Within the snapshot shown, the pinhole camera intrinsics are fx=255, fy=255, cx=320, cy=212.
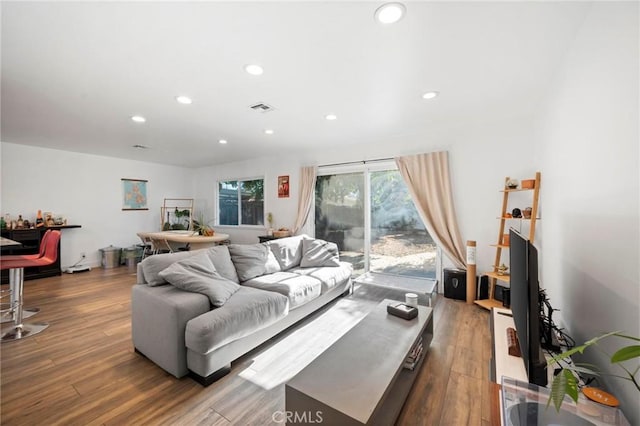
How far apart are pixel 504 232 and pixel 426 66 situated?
2501 millimetres

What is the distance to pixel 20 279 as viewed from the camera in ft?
8.82

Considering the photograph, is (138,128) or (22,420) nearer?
(22,420)

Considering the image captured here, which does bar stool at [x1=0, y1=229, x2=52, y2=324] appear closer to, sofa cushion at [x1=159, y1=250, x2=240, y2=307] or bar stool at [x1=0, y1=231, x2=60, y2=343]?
bar stool at [x1=0, y1=231, x2=60, y2=343]

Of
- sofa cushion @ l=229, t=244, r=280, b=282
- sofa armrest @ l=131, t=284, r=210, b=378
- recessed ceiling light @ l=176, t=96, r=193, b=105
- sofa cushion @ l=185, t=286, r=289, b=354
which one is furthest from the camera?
sofa cushion @ l=229, t=244, r=280, b=282

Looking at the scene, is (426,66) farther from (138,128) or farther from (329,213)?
(138,128)

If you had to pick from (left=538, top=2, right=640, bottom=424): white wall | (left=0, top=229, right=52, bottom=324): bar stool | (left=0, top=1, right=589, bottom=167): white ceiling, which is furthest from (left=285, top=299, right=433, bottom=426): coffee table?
(left=0, top=229, right=52, bottom=324): bar stool

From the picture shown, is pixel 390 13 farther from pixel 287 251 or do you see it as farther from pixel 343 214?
pixel 343 214

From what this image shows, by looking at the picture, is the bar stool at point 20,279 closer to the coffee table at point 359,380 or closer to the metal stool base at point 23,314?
the metal stool base at point 23,314

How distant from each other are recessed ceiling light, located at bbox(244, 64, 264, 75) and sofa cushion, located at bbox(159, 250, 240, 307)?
176cm

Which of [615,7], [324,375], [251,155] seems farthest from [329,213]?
[615,7]

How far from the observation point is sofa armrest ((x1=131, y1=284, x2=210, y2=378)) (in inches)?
72.4

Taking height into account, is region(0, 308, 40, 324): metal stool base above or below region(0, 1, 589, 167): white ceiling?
below

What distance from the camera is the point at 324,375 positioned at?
52.7 inches

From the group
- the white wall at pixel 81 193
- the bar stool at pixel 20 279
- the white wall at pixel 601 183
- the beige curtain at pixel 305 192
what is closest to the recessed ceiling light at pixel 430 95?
the white wall at pixel 601 183
